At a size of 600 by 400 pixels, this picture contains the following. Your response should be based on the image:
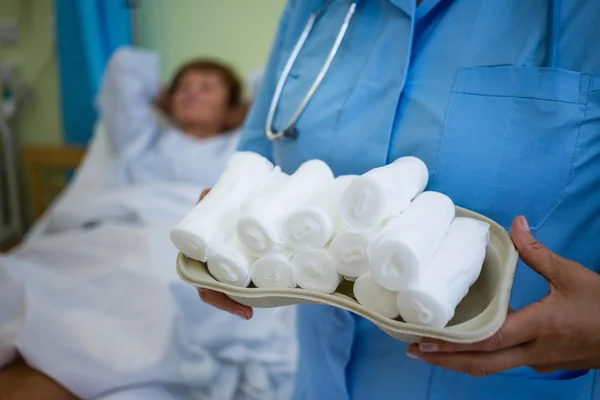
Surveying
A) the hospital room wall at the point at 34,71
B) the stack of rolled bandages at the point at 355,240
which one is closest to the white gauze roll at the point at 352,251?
the stack of rolled bandages at the point at 355,240

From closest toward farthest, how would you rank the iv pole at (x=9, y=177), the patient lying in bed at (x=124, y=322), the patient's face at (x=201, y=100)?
the patient lying in bed at (x=124, y=322)
the patient's face at (x=201, y=100)
the iv pole at (x=9, y=177)

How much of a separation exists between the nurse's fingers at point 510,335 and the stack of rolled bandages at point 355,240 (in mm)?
21

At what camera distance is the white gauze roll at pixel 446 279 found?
409 mm

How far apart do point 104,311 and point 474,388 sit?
65 cm

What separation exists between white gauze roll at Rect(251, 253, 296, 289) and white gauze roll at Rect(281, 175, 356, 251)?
0.02 metres

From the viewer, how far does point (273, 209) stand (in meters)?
0.48

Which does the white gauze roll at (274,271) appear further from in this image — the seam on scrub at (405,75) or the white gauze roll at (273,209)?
the seam on scrub at (405,75)

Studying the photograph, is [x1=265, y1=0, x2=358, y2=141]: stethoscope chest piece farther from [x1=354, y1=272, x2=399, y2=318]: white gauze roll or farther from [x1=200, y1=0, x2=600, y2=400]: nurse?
[x1=354, y1=272, x2=399, y2=318]: white gauze roll

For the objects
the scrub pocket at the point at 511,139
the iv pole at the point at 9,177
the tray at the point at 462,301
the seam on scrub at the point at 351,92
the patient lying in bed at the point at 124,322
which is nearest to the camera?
the tray at the point at 462,301

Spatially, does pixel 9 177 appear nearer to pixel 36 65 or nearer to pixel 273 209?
pixel 36 65

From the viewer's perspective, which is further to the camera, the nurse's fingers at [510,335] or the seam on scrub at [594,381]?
the seam on scrub at [594,381]

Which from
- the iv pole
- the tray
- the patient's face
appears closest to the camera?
the tray

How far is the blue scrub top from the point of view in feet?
1.67

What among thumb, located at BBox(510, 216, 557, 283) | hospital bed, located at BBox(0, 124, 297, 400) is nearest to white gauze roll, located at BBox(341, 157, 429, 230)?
thumb, located at BBox(510, 216, 557, 283)
